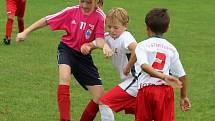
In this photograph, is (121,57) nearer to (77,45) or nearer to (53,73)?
(77,45)

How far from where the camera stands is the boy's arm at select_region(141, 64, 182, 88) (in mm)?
5402

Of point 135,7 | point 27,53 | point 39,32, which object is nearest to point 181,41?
point 39,32

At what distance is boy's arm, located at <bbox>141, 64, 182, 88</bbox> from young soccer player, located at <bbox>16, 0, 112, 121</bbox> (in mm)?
1285

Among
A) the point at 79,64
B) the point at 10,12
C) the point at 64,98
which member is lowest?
the point at 10,12

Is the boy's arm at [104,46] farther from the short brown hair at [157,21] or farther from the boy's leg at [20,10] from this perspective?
the boy's leg at [20,10]

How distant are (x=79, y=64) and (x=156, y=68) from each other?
162 cm

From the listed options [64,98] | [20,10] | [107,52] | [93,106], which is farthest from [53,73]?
[107,52]

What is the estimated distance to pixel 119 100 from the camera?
21.2ft

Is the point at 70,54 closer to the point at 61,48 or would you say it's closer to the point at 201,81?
the point at 61,48

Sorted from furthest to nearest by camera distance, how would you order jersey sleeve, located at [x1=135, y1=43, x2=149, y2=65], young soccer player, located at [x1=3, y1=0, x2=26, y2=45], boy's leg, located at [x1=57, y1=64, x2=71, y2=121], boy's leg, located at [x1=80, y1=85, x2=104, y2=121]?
young soccer player, located at [x1=3, y1=0, x2=26, y2=45] → boy's leg, located at [x1=80, y1=85, x2=104, y2=121] → boy's leg, located at [x1=57, y1=64, x2=71, y2=121] → jersey sleeve, located at [x1=135, y1=43, x2=149, y2=65]

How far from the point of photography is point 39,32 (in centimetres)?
1638

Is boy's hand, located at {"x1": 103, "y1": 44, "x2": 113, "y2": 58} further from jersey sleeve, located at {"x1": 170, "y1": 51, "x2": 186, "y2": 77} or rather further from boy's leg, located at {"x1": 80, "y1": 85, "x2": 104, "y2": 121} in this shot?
boy's leg, located at {"x1": 80, "y1": 85, "x2": 104, "y2": 121}

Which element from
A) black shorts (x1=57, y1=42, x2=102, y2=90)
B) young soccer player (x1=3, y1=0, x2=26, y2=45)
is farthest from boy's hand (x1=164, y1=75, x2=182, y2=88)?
young soccer player (x1=3, y1=0, x2=26, y2=45)

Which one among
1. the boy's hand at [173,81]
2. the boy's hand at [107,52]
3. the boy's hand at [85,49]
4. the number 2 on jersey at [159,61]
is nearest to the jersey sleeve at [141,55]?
the number 2 on jersey at [159,61]
